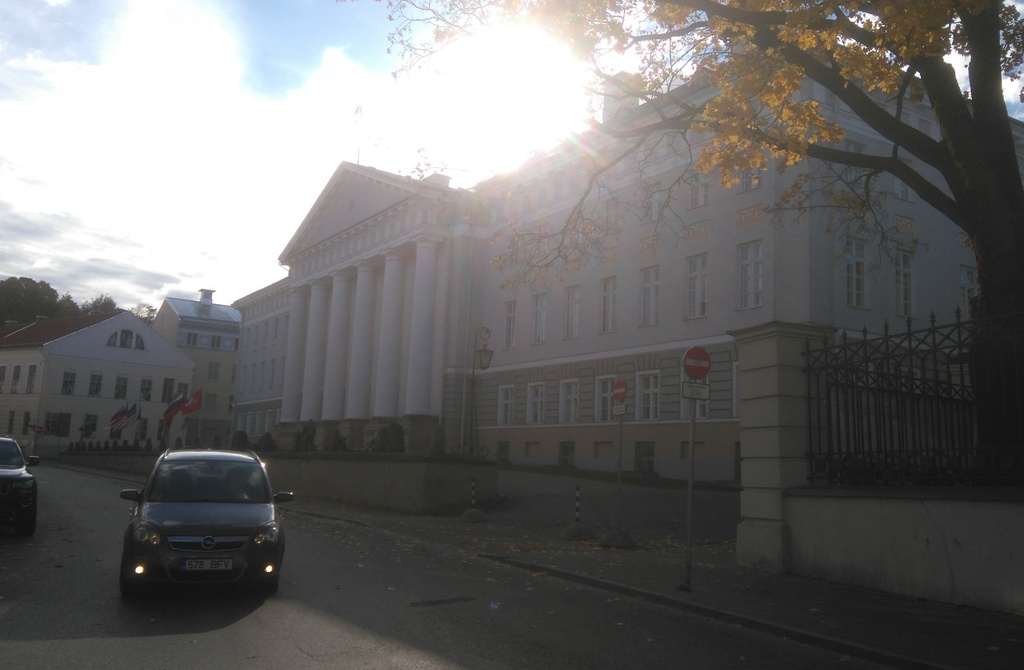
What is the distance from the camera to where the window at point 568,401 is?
42125mm

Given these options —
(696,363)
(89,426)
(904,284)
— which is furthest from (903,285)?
(89,426)

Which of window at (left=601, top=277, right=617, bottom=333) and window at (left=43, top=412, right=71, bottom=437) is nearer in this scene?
window at (left=601, top=277, right=617, bottom=333)

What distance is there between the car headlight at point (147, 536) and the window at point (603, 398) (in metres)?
31.2

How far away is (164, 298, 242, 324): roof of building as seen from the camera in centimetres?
9581

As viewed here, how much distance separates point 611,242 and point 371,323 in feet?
68.8

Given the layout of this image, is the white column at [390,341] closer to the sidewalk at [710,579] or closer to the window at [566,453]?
the window at [566,453]

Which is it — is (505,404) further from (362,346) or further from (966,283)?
(966,283)

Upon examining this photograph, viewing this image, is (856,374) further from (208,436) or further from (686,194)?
(208,436)

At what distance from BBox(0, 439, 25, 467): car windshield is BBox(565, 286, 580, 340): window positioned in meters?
29.2

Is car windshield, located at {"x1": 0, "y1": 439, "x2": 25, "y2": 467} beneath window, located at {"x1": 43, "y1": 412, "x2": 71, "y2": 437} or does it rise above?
beneath

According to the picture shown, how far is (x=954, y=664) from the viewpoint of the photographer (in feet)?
24.6

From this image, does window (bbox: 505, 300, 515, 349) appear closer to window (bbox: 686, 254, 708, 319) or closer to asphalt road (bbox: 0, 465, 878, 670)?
window (bbox: 686, 254, 708, 319)

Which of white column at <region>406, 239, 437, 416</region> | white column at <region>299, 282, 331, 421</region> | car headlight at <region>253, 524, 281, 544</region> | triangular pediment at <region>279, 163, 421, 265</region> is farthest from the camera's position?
white column at <region>299, 282, 331, 421</region>

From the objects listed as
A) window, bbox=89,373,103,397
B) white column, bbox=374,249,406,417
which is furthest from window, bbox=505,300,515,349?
window, bbox=89,373,103,397
